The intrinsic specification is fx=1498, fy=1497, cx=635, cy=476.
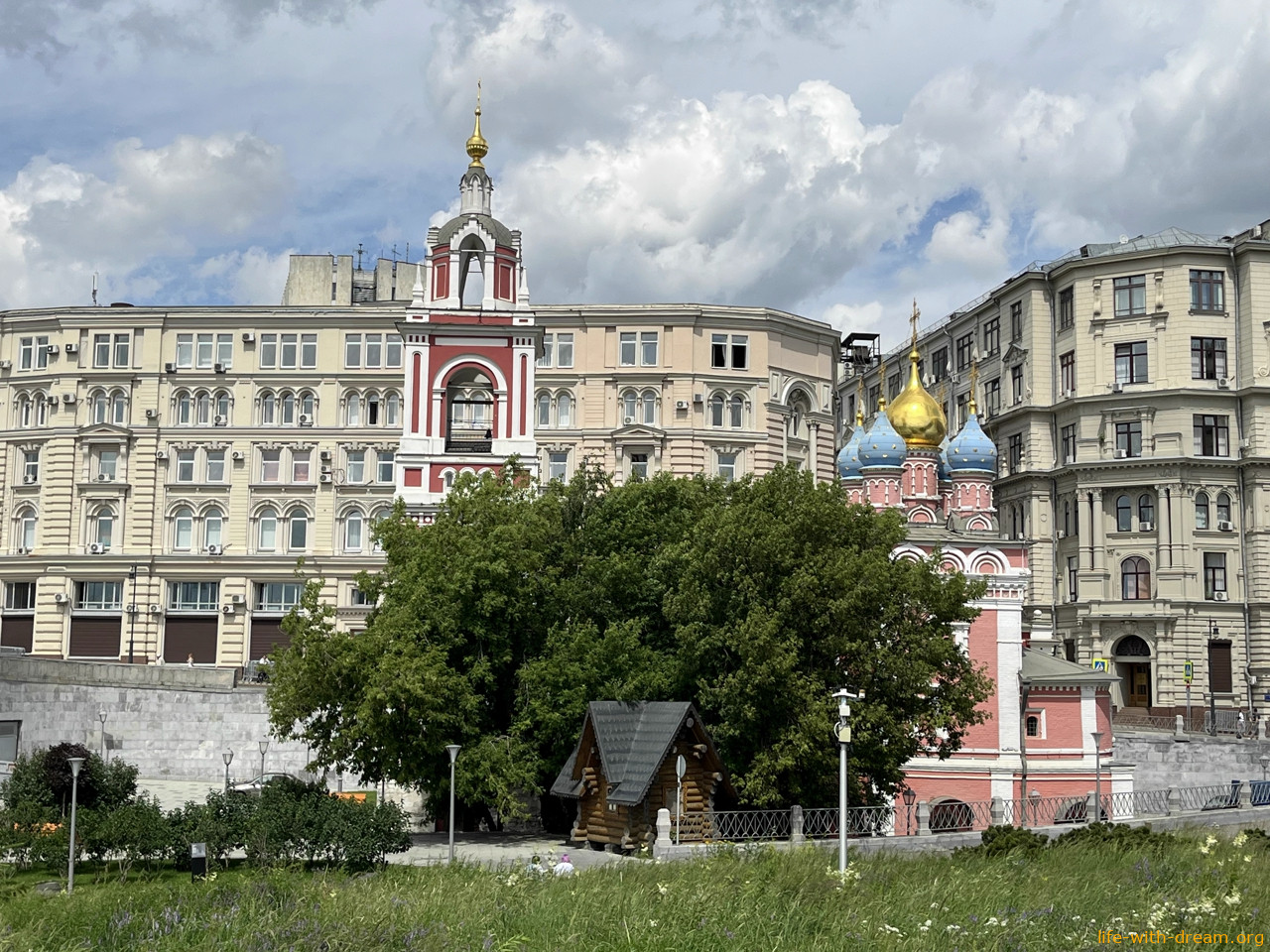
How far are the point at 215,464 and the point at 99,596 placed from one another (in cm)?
791

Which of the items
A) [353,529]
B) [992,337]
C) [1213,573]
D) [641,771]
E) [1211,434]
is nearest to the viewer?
[641,771]

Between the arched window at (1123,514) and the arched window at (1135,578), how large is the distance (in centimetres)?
154

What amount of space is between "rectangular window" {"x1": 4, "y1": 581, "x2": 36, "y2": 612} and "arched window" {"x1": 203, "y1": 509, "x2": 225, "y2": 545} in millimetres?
8297

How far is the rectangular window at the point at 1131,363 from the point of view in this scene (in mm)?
70438

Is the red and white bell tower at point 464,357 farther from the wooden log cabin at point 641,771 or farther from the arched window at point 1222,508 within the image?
the arched window at point 1222,508

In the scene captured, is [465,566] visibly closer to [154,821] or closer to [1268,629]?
[154,821]

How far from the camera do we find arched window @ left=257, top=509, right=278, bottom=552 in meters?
69.0

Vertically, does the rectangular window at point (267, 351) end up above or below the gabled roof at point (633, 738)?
above

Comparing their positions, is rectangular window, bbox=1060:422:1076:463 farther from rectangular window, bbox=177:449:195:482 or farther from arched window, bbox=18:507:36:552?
arched window, bbox=18:507:36:552

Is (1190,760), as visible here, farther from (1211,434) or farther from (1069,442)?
(1069,442)

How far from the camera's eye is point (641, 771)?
31.9m

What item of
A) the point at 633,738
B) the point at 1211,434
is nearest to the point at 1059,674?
the point at 633,738

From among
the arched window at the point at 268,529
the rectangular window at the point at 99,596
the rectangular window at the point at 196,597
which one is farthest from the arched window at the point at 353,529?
the rectangular window at the point at 99,596

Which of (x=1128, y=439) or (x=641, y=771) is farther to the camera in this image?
(x=1128, y=439)
